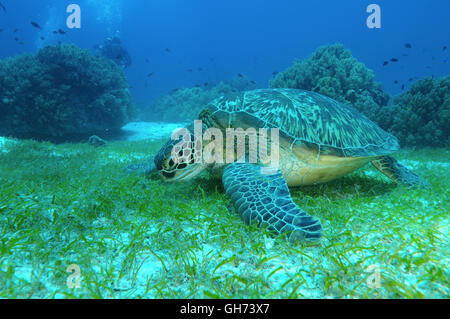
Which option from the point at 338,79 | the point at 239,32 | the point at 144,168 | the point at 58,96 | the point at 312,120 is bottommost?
the point at 144,168

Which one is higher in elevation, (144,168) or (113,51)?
(113,51)

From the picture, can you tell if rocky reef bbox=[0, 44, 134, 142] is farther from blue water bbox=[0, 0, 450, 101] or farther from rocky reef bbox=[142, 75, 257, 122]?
blue water bbox=[0, 0, 450, 101]

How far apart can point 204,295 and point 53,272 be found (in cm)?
81

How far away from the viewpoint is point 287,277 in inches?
51.7

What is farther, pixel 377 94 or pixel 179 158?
pixel 377 94

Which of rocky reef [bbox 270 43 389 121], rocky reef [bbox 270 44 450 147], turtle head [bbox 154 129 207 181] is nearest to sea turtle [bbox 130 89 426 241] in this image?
turtle head [bbox 154 129 207 181]

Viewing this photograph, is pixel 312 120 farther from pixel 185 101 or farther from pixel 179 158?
pixel 185 101

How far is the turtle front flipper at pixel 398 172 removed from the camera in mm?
3070

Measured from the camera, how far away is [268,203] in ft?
6.38

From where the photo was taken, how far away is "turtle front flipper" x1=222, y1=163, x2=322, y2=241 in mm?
1656

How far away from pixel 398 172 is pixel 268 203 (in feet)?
7.67

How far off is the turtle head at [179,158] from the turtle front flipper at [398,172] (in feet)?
8.29

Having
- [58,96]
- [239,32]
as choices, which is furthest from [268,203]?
[239,32]

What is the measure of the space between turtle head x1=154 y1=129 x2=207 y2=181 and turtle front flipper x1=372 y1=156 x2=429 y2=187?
2.53m
